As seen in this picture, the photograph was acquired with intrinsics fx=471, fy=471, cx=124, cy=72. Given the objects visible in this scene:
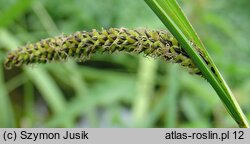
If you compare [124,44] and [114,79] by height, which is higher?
[114,79]

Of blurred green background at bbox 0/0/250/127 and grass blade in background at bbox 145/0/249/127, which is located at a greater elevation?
blurred green background at bbox 0/0/250/127

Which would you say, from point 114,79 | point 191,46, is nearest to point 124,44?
point 191,46

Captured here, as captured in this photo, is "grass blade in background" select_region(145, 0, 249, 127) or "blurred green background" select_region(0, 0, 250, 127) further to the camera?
"blurred green background" select_region(0, 0, 250, 127)

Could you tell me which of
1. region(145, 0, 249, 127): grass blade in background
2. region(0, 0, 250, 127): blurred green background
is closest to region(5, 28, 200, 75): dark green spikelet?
region(145, 0, 249, 127): grass blade in background

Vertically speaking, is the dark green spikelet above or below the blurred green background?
below

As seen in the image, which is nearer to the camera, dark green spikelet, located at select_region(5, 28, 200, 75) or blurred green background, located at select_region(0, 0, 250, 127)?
dark green spikelet, located at select_region(5, 28, 200, 75)

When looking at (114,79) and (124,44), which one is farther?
(114,79)

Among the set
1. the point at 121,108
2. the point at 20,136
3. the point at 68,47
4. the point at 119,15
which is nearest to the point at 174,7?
the point at 68,47

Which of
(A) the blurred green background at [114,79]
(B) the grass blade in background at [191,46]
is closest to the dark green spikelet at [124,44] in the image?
(B) the grass blade in background at [191,46]

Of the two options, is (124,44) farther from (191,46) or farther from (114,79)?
(114,79)

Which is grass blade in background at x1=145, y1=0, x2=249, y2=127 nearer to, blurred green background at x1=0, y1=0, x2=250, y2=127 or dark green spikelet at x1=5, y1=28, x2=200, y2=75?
dark green spikelet at x1=5, y1=28, x2=200, y2=75
